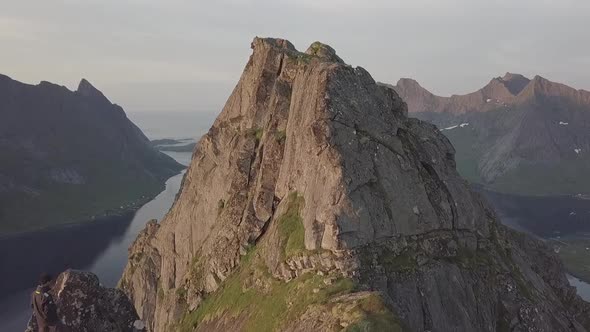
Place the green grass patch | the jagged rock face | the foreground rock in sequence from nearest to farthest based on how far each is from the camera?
the foreground rock < the jagged rock face < the green grass patch

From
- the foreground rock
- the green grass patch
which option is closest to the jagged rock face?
the green grass patch

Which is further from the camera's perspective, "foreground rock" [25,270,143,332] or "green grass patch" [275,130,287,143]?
"green grass patch" [275,130,287,143]

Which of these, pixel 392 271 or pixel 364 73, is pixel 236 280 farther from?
pixel 364 73

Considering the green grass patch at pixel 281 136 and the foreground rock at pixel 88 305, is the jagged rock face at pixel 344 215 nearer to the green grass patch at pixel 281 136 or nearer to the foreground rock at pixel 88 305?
the green grass patch at pixel 281 136

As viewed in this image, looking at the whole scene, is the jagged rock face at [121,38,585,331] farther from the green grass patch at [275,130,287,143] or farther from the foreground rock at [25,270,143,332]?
the foreground rock at [25,270,143,332]

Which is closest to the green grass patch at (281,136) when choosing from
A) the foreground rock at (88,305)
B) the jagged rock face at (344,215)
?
the jagged rock face at (344,215)
